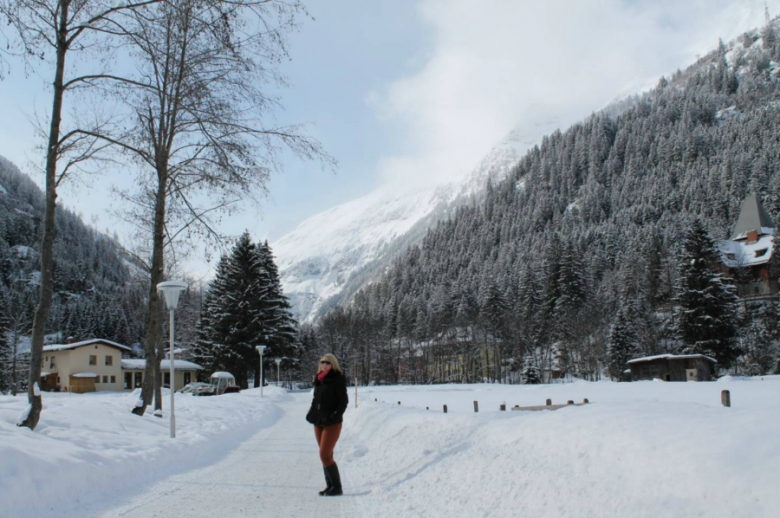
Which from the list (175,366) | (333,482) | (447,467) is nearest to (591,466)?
(447,467)

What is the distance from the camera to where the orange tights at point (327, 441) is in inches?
291

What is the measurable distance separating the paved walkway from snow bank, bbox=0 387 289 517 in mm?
489

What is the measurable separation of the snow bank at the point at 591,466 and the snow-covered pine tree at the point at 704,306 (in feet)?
147

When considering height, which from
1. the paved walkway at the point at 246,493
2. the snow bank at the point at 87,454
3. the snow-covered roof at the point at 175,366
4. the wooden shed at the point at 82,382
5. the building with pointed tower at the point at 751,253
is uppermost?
the building with pointed tower at the point at 751,253

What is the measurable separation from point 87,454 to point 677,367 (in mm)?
43537

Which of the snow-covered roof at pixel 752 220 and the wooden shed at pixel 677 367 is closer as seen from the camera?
the wooden shed at pixel 677 367

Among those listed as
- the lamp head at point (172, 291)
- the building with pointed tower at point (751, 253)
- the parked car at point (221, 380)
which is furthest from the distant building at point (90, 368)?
the building with pointed tower at point (751, 253)

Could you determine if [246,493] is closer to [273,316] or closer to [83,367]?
[273,316]

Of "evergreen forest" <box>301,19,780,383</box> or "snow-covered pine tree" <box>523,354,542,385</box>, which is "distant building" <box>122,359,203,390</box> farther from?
"snow-covered pine tree" <box>523,354,542,385</box>

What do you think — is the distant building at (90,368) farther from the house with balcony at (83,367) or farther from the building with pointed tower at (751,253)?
the building with pointed tower at (751,253)

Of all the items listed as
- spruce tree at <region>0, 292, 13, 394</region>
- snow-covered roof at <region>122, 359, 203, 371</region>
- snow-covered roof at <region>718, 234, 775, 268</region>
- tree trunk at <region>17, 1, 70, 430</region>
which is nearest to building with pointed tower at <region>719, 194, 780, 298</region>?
snow-covered roof at <region>718, 234, 775, 268</region>

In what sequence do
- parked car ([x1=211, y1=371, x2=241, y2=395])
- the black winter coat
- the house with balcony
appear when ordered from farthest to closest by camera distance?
1. the house with balcony
2. parked car ([x1=211, y1=371, x2=241, y2=395])
3. the black winter coat

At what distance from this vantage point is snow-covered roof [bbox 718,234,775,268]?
7350 cm

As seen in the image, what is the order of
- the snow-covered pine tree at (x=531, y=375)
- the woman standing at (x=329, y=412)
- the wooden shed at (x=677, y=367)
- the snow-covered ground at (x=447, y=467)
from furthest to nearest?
the snow-covered pine tree at (x=531, y=375)
the wooden shed at (x=677, y=367)
the woman standing at (x=329, y=412)
the snow-covered ground at (x=447, y=467)
